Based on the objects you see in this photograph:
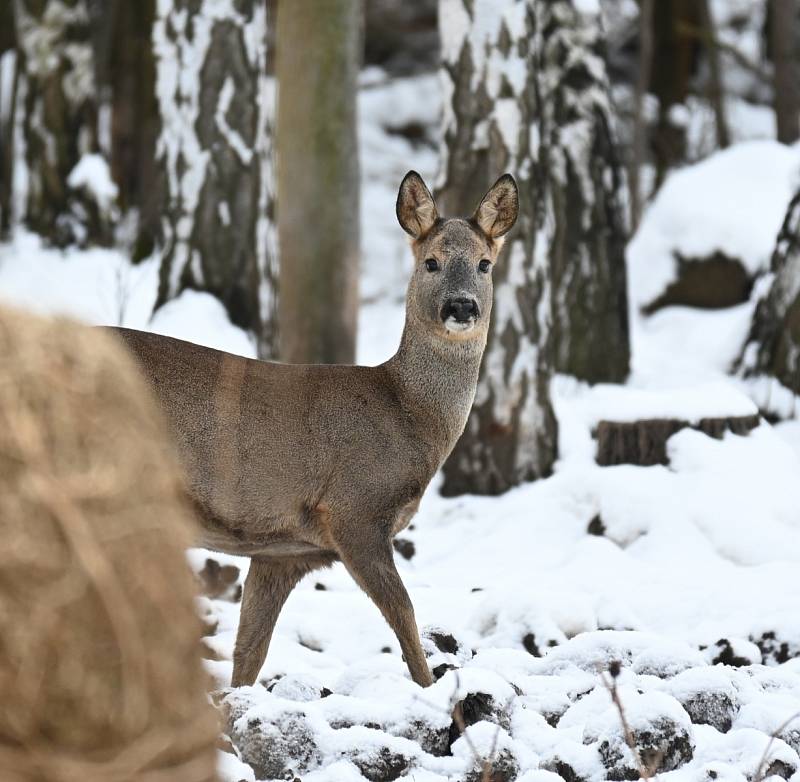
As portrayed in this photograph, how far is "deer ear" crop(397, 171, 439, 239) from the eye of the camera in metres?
6.55

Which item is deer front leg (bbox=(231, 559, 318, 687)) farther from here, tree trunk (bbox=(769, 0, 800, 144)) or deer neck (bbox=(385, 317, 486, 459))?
tree trunk (bbox=(769, 0, 800, 144))

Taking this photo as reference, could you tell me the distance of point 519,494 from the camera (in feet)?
28.9

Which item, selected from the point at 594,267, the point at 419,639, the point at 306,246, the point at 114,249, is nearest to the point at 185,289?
the point at 306,246

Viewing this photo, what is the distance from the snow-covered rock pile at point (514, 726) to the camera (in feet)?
15.2

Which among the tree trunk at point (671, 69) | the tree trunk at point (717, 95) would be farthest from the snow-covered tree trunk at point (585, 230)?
the tree trunk at point (671, 69)

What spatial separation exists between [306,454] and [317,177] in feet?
17.7

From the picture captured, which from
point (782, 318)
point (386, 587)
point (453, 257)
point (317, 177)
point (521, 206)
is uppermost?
point (317, 177)

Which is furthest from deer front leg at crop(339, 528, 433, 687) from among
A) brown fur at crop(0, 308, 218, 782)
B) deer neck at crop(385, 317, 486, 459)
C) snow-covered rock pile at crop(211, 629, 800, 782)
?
brown fur at crop(0, 308, 218, 782)

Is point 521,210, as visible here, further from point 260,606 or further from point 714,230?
point 714,230

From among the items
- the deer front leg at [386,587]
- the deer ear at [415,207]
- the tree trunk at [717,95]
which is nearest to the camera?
the deer front leg at [386,587]

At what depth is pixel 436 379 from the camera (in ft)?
20.6

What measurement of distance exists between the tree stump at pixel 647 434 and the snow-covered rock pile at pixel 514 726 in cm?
302

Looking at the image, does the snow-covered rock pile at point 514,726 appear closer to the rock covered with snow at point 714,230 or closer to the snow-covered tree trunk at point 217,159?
the snow-covered tree trunk at point 217,159

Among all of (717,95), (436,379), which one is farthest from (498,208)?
(717,95)
